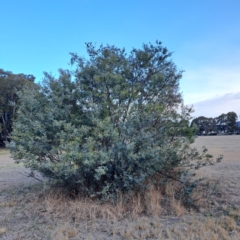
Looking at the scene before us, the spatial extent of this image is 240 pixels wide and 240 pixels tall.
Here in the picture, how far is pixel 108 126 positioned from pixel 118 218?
1.76 m

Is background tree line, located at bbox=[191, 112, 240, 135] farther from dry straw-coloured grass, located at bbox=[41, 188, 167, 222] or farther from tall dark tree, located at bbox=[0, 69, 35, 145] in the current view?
dry straw-coloured grass, located at bbox=[41, 188, 167, 222]

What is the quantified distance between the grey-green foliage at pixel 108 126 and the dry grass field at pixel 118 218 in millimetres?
409

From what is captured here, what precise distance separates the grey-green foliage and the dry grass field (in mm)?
409

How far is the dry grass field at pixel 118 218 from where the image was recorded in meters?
3.64

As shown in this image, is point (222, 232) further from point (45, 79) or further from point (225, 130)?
point (225, 130)

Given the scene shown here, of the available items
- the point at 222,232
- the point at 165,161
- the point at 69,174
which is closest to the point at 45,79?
the point at 69,174

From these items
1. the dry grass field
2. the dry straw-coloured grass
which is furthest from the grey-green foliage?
the dry grass field

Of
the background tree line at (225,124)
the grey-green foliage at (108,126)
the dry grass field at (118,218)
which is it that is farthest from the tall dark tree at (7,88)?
the background tree line at (225,124)

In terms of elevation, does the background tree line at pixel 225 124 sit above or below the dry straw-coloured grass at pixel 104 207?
above

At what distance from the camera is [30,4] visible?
9023mm

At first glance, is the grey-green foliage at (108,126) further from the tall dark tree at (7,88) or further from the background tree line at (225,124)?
the background tree line at (225,124)

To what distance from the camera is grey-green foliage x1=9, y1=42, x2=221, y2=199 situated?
4719mm

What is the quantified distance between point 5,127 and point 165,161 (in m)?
29.4

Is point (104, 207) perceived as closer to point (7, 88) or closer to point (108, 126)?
point (108, 126)
